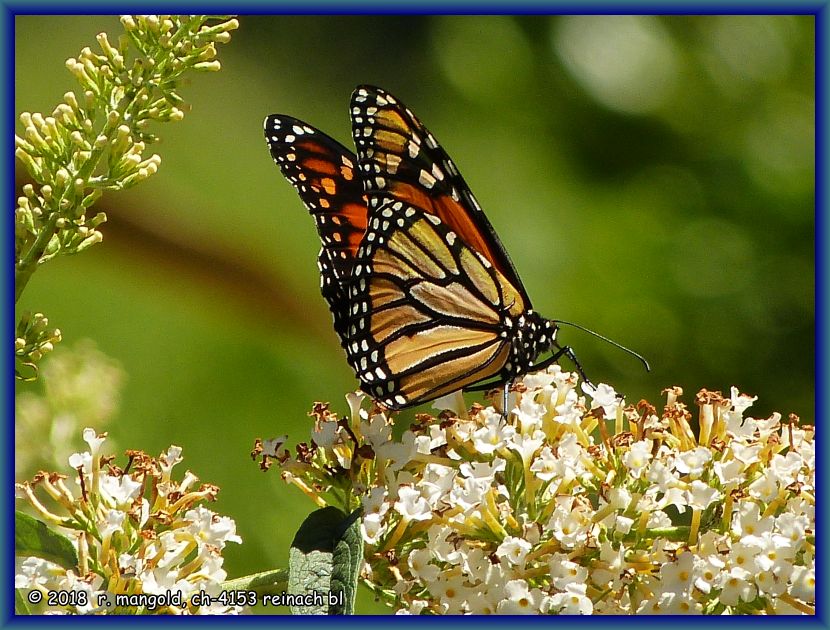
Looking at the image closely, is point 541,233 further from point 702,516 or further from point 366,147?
point 702,516

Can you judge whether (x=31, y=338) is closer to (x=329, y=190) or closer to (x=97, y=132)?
(x=97, y=132)

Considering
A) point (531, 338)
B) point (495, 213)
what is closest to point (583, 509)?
point (531, 338)

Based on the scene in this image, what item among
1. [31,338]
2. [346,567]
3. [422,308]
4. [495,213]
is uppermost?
[495,213]

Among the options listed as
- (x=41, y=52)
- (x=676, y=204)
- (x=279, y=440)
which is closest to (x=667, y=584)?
(x=279, y=440)

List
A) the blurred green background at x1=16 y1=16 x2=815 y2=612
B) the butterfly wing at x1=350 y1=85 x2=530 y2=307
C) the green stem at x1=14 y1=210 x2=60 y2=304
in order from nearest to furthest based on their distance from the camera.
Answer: the green stem at x1=14 y1=210 x2=60 y2=304 < the butterfly wing at x1=350 y1=85 x2=530 y2=307 < the blurred green background at x1=16 y1=16 x2=815 y2=612

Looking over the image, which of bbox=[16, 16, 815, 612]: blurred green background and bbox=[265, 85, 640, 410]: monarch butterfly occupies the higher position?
bbox=[16, 16, 815, 612]: blurred green background

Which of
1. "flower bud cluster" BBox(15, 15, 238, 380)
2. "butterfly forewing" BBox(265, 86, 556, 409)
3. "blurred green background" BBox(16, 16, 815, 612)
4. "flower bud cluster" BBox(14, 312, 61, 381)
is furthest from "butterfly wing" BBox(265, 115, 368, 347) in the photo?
"blurred green background" BBox(16, 16, 815, 612)

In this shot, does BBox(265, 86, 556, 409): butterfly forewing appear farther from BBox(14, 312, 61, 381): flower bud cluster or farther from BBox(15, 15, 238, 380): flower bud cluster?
BBox(14, 312, 61, 381): flower bud cluster
